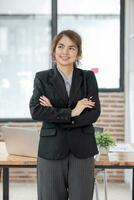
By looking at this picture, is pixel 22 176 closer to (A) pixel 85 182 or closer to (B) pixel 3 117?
(B) pixel 3 117

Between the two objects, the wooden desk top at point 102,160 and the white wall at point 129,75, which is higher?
the white wall at point 129,75

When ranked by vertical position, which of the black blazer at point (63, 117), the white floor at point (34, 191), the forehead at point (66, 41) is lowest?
the white floor at point (34, 191)

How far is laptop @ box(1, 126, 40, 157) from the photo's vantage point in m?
3.05

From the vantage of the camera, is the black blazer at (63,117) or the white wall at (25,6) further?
the white wall at (25,6)

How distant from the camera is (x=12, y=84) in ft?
19.3

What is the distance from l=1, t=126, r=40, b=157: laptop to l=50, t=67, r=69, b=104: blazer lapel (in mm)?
580

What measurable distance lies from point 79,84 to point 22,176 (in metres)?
3.53

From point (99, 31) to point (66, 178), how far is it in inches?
145

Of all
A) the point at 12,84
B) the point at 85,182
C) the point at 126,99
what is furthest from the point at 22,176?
the point at 85,182

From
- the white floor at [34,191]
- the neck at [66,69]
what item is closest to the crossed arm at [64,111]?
the neck at [66,69]

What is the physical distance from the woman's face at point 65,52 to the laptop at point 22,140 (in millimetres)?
662

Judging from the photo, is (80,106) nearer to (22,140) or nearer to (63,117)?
(63,117)

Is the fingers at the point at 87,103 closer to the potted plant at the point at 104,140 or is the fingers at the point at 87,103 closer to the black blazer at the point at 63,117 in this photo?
the black blazer at the point at 63,117

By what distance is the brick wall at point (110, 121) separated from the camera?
19.1 feet
